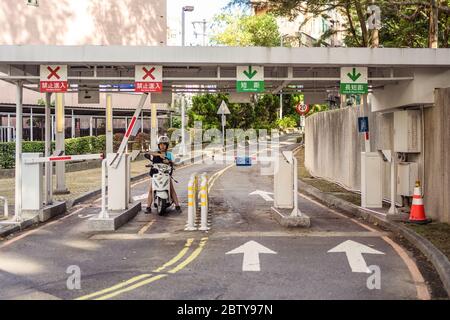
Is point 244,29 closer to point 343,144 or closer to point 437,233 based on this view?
point 343,144

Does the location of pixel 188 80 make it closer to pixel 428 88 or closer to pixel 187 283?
pixel 428 88

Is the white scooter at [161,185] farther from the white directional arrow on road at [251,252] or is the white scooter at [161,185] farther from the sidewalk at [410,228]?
the sidewalk at [410,228]

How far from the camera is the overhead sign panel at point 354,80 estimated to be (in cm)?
1338

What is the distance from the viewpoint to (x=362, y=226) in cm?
1264

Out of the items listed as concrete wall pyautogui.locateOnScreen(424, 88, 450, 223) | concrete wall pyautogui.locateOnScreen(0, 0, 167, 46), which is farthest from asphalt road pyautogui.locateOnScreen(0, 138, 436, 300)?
concrete wall pyautogui.locateOnScreen(0, 0, 167, 46)

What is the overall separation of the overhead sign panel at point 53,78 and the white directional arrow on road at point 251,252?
5.67m

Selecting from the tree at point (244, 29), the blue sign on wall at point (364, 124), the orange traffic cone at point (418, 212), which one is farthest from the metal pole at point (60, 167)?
the tree at point (244, 29)

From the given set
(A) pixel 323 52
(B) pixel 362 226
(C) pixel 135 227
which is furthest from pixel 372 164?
(C) pixel 135 227

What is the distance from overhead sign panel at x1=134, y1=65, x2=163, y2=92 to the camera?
43.1 ft

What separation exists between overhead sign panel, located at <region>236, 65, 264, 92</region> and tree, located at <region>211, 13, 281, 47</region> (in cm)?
4461

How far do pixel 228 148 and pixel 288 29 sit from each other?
3404cm

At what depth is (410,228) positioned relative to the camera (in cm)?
1141

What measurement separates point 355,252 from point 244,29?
A: 55993 mm

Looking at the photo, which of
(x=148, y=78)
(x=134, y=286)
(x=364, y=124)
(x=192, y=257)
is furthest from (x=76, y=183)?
(x=134, y=286)
